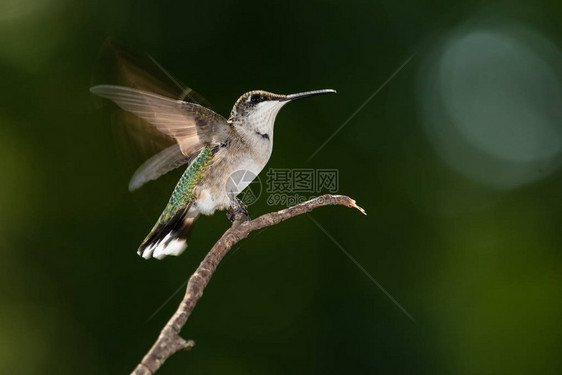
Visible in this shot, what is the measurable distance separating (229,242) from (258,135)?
986 mm

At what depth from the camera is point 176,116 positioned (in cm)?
234

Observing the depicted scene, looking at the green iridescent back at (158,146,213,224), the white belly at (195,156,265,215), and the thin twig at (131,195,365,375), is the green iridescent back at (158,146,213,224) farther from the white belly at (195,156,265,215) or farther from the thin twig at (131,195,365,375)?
the thin twig at (131,195,365,375)

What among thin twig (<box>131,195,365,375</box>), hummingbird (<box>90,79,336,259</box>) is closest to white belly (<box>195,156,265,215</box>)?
hummingbird (<box>90,79,336,259</box>)

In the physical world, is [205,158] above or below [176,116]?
below

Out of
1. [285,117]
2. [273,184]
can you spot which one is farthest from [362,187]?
[273,184]

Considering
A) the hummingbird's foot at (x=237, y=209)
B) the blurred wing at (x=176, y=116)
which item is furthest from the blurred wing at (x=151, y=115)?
the hummingbird's foot at (x=237, y=209)

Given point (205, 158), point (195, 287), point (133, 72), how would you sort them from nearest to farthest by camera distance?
point (195, 287), point (133, 72), point (205, 158)

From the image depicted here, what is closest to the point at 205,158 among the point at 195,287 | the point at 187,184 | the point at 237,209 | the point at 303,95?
the point at 187,184

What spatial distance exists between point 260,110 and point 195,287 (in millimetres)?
1473

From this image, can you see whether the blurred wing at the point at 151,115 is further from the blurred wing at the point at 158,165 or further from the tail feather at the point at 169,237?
the tail feather at the point at 169,237

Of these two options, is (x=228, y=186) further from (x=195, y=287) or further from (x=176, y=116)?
(x=195, y=287)

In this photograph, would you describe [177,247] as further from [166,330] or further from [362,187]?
[362,187]

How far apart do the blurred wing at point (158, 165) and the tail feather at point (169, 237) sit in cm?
34

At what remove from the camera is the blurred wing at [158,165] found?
2482mm
